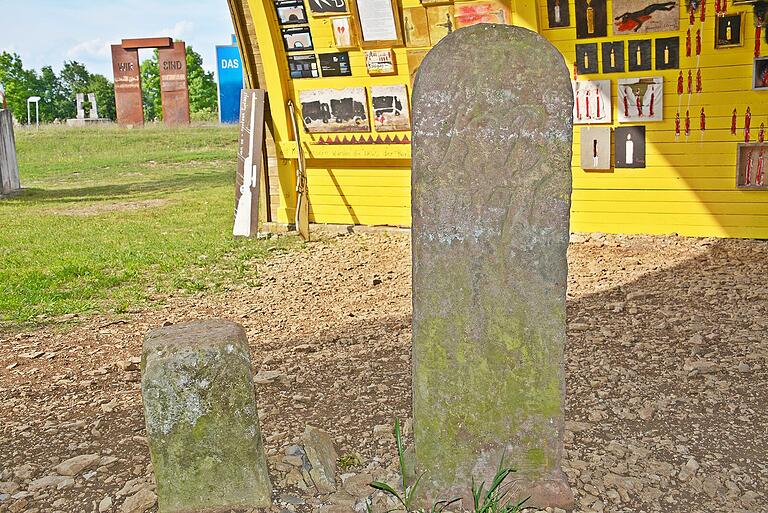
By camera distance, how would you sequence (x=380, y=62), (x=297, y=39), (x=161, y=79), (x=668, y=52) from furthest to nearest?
(x=161, y=79)
(x=297, y=39)
(x=380, y=62)
(x=668, y=52)

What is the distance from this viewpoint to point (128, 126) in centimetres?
3047

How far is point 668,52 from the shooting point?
7.67 m

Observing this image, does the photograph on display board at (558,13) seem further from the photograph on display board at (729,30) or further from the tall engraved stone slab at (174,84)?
the tall engraved stone slab at (174,84)

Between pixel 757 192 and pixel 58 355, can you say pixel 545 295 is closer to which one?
pixel 58 355

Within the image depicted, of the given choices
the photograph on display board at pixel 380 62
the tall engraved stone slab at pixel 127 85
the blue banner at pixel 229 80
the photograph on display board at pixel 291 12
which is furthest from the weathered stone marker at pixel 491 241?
the tall engraved stone slab at pixel 127 85

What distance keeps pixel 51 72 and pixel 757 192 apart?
3059 inches

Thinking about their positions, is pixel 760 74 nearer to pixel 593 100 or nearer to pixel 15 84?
pixel 593 100

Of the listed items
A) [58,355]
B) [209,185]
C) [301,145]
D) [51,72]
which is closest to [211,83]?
[51,72]

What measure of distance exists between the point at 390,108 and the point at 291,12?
1.56 m

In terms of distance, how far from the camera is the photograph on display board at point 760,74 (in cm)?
736

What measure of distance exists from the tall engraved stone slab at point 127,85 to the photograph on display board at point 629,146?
26.9 metres

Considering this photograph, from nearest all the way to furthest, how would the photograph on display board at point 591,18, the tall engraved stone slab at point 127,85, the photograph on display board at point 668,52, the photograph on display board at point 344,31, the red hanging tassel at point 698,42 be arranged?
1. the red hanging tassel at point 698,42
2. the photograph on display board at point 668,52
3. the photograph on display board at point 591,18
4. the photograph on display board at point 344,31
5. the tall engraved stone slab at point 127,85

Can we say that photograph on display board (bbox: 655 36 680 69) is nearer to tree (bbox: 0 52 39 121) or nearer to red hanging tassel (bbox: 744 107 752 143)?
red hanging tassel (bbox: 744 107 752 143)

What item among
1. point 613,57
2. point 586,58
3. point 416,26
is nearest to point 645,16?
point 613,57
